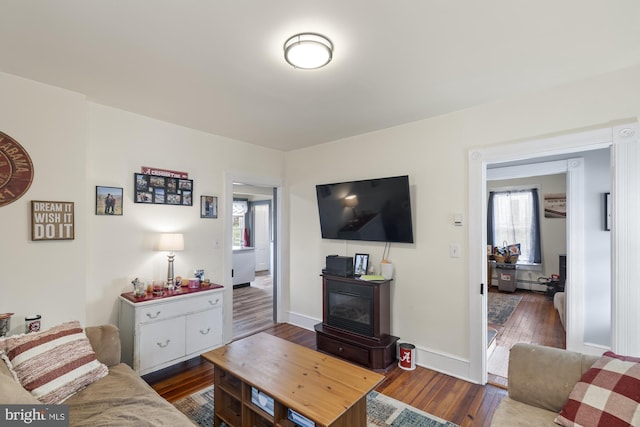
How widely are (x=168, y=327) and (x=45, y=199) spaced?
4.78 feet

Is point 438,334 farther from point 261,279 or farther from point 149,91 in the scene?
point 261,279

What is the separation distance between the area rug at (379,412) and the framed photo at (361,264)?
1266 mm

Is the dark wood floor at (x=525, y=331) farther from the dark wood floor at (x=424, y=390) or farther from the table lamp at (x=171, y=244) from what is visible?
the table lamp at (x=171, y=244)

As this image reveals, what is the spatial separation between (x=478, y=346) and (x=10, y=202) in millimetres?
3962

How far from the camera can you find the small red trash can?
9.72 feet

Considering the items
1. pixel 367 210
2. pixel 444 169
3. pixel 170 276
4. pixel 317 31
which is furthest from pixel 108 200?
pixel 444 169

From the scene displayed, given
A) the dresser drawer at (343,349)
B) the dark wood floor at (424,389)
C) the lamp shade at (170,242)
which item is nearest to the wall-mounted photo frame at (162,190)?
the lamp shade at (170,242)

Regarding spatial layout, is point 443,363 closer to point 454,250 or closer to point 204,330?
point 454,250

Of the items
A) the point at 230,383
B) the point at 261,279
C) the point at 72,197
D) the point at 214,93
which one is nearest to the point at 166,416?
the point at 230,383

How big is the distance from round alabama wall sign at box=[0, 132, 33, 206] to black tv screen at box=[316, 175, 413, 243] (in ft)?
8.92

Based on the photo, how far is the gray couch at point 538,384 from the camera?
1512 millimetres

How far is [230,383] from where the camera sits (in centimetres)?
211

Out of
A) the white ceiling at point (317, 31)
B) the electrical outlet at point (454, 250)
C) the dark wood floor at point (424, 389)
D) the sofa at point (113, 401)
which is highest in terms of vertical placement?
the white ceiling at point (317, 31)

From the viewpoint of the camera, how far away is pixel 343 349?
3211 millimetres
